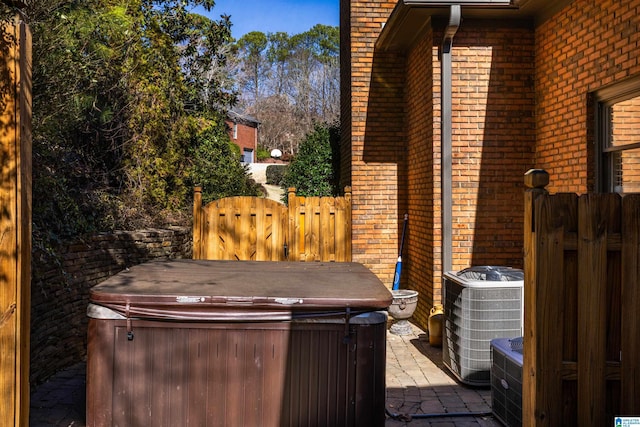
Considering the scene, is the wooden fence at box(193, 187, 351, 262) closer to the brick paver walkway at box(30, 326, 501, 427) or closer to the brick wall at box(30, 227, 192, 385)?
the brick wall at box(30, 227, 192, 385)

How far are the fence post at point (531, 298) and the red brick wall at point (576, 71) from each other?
3294 mm

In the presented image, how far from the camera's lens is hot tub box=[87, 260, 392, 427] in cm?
351

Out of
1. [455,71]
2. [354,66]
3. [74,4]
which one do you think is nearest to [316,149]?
[354,66]

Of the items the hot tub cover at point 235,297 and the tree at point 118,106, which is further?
the tree at point 118,106

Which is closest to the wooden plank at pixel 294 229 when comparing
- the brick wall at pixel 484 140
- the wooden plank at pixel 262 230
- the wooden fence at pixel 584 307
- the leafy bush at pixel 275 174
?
the wooden plank at pixel 262 230

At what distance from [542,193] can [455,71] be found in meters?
4.92

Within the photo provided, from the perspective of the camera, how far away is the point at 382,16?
8750 mm

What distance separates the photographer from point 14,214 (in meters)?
2.36

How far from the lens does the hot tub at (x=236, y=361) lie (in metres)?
3.51

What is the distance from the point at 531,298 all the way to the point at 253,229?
614 centimetres

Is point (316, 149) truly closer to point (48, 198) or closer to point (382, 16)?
point (382, 16)

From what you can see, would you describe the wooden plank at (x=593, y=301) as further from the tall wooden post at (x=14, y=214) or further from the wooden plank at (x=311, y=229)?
the wooden plank at (x=311, y=229)

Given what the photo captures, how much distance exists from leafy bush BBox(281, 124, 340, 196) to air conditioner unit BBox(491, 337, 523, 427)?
6.52m

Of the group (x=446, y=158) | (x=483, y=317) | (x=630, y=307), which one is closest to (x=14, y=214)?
(x=630, y=307)
